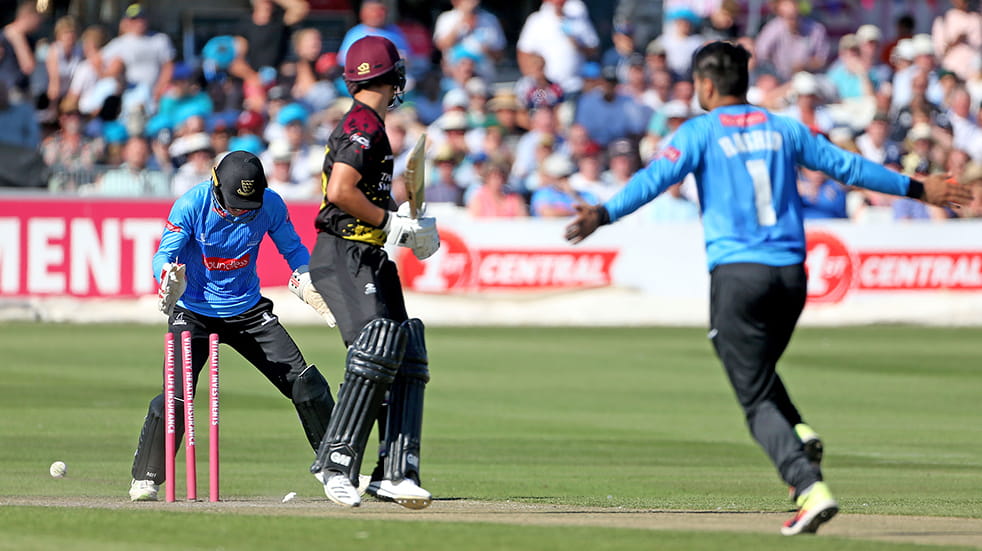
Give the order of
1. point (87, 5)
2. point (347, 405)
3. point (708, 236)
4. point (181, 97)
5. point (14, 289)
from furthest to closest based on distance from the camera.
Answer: point (87, 5) → point (181, 97) → point (14, 289) → point (347, 405) → point (708, 236)

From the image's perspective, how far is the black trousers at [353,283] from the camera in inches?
309

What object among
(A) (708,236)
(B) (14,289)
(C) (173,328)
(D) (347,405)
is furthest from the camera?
(B) (14,289)

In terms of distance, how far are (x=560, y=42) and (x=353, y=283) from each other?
17.3m

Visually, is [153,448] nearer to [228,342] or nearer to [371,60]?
[228,342]

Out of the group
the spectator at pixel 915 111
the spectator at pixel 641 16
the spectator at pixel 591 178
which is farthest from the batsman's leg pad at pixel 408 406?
the spectator at pixel 641 16

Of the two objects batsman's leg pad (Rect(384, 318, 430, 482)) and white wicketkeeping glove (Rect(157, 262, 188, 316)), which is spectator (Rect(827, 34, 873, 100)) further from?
batsman's leg pad (Rect(384, 318, 430, 482))

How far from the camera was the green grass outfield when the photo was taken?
7.05 m

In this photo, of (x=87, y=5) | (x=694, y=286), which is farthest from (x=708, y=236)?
(x=87, y=5)

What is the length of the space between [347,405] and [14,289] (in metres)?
13.4

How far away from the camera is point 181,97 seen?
76.5ft

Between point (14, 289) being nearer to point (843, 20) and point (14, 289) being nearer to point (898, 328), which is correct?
point (898, 328)

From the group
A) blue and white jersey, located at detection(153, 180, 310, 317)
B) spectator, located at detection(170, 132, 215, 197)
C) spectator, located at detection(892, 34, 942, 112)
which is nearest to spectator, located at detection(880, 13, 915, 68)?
spectator, located at detection(892, 34, 942, 112)

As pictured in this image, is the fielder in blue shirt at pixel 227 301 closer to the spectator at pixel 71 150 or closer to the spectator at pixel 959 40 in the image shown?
the spectator at pixel 71 150

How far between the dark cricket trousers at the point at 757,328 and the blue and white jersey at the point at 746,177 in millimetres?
73
